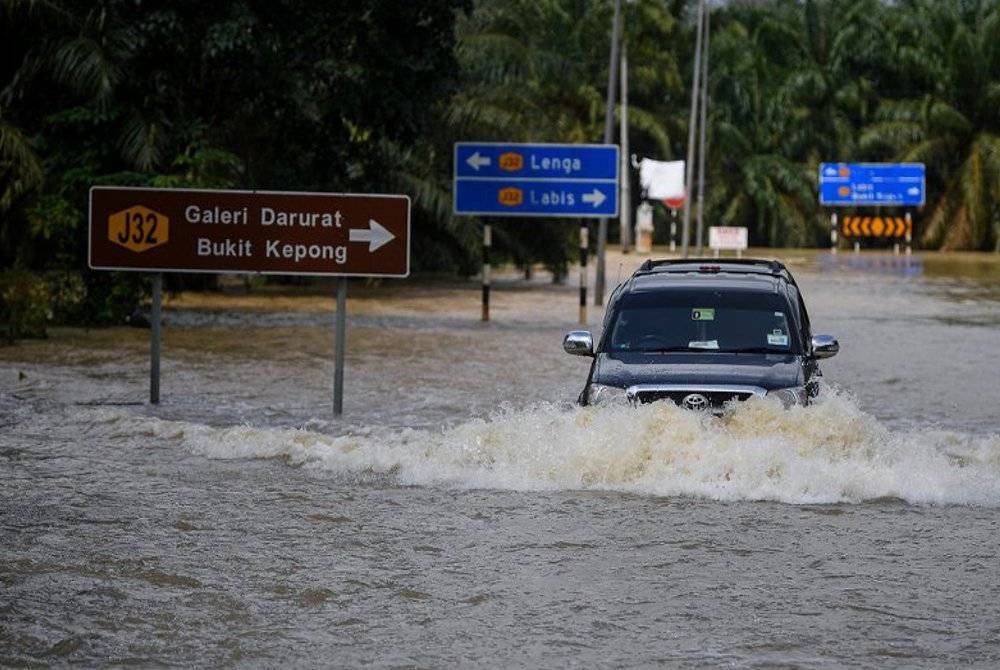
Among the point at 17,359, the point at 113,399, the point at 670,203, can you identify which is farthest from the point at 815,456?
the point at 670,203

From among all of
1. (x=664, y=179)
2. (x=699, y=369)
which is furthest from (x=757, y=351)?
(x=664, y=179)

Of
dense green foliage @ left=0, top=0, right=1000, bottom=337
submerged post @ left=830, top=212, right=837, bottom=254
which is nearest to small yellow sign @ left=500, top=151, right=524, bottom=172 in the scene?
dense green foliage @ left=0, top=0, right=1000, bottom=337

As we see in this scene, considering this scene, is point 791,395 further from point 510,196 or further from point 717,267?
point 510,196

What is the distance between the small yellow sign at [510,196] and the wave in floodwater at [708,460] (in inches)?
682

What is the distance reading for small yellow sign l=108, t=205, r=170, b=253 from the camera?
17.1 m

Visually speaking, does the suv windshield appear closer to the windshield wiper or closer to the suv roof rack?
the windshield wiper

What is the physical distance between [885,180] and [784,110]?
595cm

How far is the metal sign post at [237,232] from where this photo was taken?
1694cm

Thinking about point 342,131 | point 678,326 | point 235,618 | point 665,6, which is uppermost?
point 665,6

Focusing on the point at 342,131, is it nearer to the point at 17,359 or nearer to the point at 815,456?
the point at 17,359

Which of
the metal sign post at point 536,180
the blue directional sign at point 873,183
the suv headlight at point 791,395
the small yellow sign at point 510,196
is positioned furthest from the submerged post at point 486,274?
the blue directional sign at point 873,183

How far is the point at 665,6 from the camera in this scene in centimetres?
7956

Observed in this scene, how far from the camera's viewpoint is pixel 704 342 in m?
13.6

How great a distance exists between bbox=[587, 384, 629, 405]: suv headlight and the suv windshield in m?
0.76
